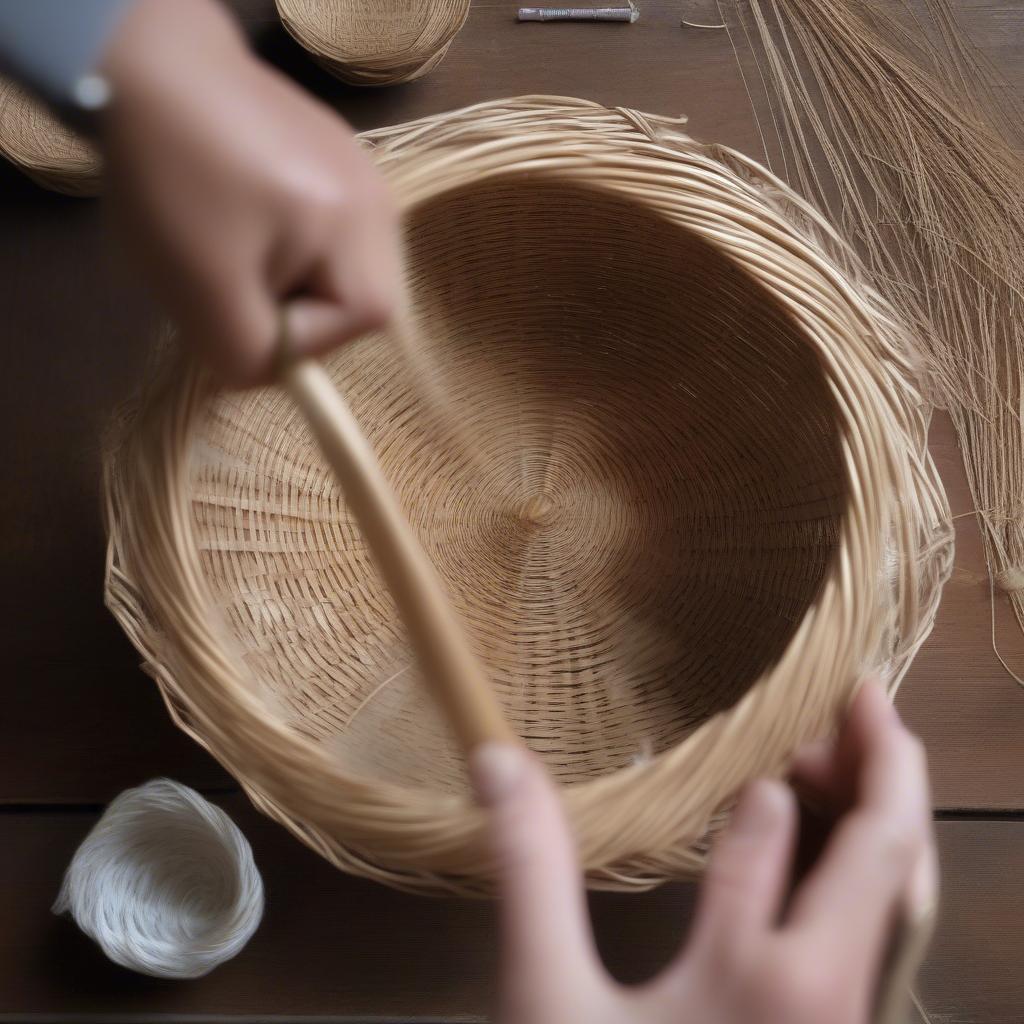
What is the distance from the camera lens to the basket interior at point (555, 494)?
55 centimetres

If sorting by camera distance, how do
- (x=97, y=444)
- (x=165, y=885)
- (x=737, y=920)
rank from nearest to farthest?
(x=737, y=920) < (x=165, y=885) < (x=97, y=444)

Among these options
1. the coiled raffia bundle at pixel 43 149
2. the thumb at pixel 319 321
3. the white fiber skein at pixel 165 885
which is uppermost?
the coiled raffia bundle at pixel 43 149

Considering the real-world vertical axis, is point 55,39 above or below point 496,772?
above

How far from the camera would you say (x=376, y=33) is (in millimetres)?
703

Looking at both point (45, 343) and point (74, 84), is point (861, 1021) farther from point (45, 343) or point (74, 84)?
point (45, 343)

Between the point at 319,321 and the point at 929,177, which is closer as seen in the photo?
the point at 319,321

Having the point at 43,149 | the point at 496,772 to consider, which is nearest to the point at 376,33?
the point at 43,149

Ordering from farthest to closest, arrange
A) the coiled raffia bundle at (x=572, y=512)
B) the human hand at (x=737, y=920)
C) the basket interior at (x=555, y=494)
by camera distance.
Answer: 1. the basket interior at (x=555, y=494)
2. the coiled raffia bundle at (x=572, y=512)
3. the human hand at (x=737, y=920)

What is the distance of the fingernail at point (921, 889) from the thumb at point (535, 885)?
0.12 meters

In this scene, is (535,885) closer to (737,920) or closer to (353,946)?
(737,920)

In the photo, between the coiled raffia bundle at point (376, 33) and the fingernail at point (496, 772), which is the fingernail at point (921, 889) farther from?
the coiled raffia bundle at point (376, 33)

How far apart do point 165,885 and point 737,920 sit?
375mm

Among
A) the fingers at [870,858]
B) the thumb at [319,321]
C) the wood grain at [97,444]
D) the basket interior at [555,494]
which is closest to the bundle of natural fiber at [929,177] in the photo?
the wood grain at [97,444]

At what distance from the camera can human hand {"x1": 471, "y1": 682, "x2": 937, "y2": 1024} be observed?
289mm
